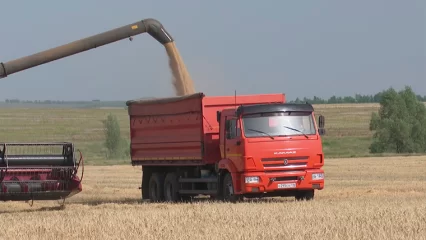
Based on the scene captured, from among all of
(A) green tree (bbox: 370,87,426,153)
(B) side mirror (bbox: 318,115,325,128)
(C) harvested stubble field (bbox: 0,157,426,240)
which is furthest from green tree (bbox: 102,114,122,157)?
(B) side mirror (bbox: 318,115,325,128)

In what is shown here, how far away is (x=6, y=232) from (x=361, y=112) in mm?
129845

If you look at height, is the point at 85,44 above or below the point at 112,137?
above

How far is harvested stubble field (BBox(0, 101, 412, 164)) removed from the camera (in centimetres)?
9475

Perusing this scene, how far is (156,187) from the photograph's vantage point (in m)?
27.2

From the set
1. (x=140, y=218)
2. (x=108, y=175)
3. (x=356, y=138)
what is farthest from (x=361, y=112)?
(x=140, y=218)

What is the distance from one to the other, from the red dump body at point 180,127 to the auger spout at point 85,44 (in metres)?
1.88

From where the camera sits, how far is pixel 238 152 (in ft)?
74.3

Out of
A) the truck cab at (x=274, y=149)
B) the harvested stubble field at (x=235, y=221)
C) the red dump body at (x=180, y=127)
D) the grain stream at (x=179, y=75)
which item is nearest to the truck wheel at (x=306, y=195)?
the truck cab at (x=274, y=149)

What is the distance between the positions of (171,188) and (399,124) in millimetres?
56083

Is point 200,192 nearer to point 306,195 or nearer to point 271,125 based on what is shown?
point 306,195

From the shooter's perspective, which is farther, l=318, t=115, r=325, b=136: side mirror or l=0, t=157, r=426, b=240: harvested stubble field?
l=318, t=115, r=325, b=136: side mirror

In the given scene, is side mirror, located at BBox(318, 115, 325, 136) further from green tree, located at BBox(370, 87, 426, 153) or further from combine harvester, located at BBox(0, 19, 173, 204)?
green tree, located at BBox(370, 87, 426, 153)

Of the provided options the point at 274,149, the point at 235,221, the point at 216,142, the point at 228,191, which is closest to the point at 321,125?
the point at 274,149

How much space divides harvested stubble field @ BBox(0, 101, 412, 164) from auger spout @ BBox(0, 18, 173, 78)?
52.6 m
